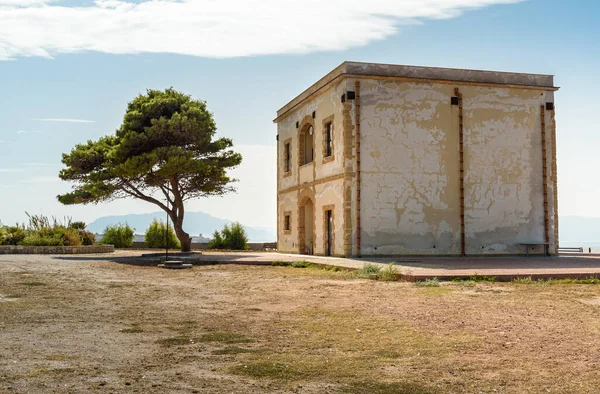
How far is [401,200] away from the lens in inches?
878

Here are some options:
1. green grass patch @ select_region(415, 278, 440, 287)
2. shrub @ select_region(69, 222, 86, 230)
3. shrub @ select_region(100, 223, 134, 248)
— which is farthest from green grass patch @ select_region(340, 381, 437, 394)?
shrub @ select_region(100, 223, 134, 248)

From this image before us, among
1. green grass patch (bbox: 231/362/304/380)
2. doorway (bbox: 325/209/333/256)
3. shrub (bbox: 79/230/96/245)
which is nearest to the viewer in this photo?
green grass patch (bbox: 231/362/304/380)

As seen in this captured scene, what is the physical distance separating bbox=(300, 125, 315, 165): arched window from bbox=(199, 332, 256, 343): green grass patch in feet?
65.9

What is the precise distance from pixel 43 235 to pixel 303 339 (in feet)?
75.6

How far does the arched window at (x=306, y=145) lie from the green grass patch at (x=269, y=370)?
21.6 meters

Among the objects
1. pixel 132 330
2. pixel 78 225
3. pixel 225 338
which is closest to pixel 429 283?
pixel 225 338

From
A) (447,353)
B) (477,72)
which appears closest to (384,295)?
(447,353)

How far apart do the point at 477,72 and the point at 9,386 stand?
2163cm

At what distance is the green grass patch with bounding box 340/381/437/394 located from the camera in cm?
477

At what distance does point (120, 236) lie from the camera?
3438 centimetres

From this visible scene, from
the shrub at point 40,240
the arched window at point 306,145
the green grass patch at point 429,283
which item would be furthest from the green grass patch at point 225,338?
the shrub at point 40,240

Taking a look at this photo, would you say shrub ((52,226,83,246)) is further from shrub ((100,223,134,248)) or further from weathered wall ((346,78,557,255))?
weathered wall ((346,78,557,255))

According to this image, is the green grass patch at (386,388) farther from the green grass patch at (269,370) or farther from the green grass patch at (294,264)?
the green grass patch at (294,264)

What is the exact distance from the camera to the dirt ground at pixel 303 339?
5.03m
